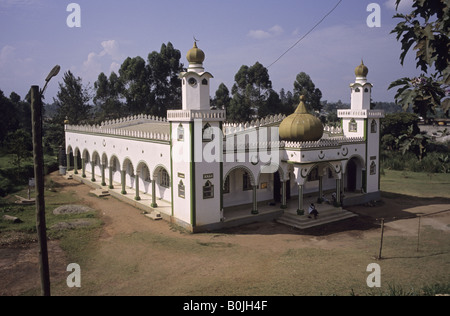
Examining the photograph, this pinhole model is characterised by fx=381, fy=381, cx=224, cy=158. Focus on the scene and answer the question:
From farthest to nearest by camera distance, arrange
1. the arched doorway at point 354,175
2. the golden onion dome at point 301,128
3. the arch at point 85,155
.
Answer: the arch at point 85,155 < the arched doorway at point 354,175 < the golden onion dome at point 301,128

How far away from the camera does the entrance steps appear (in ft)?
63.0

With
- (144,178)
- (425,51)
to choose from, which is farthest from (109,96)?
(425,51)

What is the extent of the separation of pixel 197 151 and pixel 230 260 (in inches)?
212

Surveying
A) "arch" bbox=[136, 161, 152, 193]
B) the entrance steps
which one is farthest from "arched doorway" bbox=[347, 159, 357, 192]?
"arch" bbox=[136, 161, 152, 193]

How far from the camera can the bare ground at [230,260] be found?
1202 centimetres

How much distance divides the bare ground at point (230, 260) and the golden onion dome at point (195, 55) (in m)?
8.11

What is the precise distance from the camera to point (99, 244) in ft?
52.8

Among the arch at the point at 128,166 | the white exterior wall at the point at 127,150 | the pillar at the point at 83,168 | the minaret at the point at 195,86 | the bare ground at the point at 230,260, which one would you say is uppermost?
the minaret at the point at 195,86

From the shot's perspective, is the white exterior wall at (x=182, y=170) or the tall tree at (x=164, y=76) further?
the tall tree at (x=164, y=76)

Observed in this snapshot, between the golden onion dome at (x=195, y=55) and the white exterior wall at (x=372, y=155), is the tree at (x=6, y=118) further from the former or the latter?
the white exterior wall at (x=372, y=155)

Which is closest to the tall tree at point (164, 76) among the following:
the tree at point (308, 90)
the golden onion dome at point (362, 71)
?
the tree at point (308, 90)

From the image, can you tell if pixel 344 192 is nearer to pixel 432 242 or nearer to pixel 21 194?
pixel 432 242

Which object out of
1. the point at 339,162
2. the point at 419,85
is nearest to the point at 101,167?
the point at 339,162

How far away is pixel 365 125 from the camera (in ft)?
77.9
